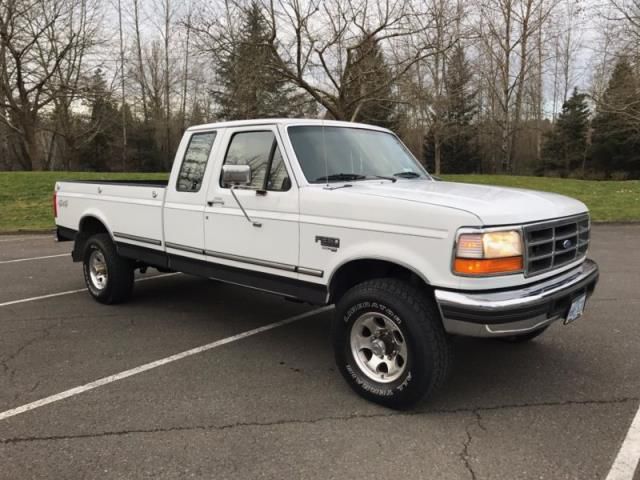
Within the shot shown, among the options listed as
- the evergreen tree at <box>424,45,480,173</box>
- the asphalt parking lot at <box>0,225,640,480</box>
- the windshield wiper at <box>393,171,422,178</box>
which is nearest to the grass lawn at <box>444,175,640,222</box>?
the asphalt parking lot at <box>0,225,640,480</box>

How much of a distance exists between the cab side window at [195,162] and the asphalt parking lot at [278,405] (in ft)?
4.79

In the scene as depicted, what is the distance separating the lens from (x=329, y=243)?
395cm

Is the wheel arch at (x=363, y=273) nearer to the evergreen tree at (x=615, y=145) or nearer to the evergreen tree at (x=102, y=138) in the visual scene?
the evergreen tree at (x=615, y=145)

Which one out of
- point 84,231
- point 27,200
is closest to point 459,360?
point 84,231

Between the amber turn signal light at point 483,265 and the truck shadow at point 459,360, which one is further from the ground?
the amber turn signal light at point 483,265

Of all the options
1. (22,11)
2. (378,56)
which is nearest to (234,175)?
(378,56)

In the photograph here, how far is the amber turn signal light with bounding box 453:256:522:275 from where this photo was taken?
129 inches

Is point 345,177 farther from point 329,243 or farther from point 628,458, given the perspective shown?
point 628,458

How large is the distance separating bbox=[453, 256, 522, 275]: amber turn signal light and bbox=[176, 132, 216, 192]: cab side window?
2.71 m

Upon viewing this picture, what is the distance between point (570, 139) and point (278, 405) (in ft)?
151

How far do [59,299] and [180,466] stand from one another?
14.5ft

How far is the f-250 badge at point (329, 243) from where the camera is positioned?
3896 millimetres

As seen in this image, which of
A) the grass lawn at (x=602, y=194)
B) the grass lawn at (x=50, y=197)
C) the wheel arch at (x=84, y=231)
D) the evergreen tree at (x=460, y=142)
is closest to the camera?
the wheel arch at (x=84, y=231)

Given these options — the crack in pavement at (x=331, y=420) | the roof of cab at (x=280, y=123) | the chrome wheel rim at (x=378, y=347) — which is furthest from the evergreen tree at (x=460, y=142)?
the chrome wheel rim at (x=378, y=347)
